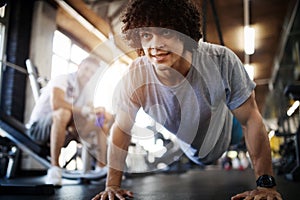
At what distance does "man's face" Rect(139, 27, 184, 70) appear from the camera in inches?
30.8

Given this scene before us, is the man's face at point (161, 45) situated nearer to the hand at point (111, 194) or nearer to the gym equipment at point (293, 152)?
the hand at point (111, 194)

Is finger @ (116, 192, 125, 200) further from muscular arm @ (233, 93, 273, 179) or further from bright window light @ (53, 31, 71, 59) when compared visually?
bright window light @ (53, 31, 71, 59)

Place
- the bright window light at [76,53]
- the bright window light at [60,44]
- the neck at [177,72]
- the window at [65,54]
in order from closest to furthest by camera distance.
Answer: the neck at [177,72] → the window at [65,54] → the bright window light at [76,53] → the bright window light at [60,44]

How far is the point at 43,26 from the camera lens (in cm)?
354

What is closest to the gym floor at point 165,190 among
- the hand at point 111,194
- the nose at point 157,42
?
the hand at point 111,194

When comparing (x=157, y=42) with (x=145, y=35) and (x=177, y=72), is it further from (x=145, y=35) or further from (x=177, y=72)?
(x=177, y=72)

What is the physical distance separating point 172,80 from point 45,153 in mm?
1383

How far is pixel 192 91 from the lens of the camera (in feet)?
3.13

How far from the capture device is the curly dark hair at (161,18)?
809 mm

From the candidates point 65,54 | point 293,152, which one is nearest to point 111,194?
point 293,152

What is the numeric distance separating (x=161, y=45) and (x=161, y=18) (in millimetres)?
81

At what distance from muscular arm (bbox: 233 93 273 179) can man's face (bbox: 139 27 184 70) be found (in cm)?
27

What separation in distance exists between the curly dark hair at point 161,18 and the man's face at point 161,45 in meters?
0.02

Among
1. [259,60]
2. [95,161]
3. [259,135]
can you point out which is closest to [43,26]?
[95,161]
